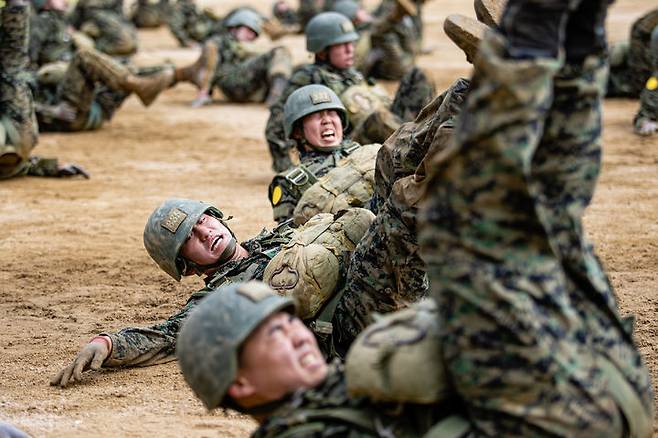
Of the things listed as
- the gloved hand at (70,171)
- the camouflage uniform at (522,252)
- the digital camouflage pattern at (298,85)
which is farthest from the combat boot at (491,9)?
the gloved hand at (70,171)

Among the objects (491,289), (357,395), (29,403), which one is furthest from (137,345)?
(491,289)

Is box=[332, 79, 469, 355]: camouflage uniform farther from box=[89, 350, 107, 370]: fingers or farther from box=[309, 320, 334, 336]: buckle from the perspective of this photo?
box=[89, 350, 107, 370]: fingers

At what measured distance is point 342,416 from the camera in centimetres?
292

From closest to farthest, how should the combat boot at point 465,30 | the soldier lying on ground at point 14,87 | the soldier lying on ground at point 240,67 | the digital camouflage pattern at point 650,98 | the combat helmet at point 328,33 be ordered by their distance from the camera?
1. the combat boot at point 465,30
2. the soldier lying on ground at point 14,87
3. the combat helmet at point 328,33
4. the digital camouflage pattern at point 650,98
5. the soldier lying on ground at point 240,67

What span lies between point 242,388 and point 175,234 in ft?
7.38

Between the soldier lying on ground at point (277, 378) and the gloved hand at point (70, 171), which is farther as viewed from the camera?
the gloved hand at point (70, 171)

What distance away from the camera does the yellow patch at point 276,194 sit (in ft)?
21.9

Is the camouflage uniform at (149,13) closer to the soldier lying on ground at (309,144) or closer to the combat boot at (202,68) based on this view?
the combat boot at (202,68)

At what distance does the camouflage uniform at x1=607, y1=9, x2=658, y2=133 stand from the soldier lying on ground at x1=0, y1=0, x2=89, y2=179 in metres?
5.67

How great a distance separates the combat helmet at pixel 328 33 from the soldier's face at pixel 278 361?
637cm

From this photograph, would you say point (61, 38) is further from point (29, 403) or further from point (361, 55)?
point (29, 403)

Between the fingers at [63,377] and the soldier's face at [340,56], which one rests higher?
the soldier's face at [340,56]

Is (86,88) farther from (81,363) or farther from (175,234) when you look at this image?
(81,363)

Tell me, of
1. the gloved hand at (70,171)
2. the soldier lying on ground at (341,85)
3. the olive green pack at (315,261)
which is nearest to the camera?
the olive green pack at (315,261)
